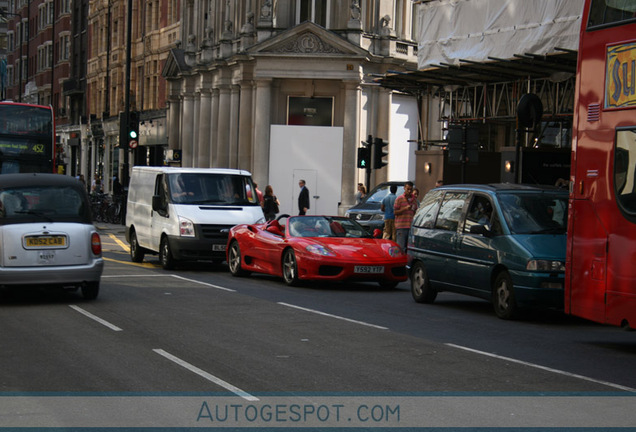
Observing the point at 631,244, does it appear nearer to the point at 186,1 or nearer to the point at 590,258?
the point at 590,258

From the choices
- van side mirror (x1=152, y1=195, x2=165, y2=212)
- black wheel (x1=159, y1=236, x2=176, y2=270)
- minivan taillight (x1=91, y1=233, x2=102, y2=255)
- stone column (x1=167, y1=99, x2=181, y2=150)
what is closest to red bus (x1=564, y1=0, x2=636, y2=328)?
minivan taillight (x1=91, y1=233, x2=102, y2=255)

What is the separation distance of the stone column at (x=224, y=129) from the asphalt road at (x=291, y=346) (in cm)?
3201

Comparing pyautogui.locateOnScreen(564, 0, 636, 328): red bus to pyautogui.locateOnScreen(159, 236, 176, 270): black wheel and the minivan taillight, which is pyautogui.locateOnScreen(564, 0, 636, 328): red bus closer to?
the minivan taillight

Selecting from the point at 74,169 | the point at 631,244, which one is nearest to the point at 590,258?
the point at 631,244

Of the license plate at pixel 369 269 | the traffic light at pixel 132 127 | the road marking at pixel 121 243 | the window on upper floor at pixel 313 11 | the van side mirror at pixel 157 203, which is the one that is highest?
the window on upper floor at pixel 313 11

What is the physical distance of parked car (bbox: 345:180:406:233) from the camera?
2805cm

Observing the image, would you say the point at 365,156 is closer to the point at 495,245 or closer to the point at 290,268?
the point at 290,268

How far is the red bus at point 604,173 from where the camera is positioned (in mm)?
10805

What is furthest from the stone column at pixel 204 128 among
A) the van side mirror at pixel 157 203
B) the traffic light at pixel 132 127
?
the van side mirror at pixel 157 203

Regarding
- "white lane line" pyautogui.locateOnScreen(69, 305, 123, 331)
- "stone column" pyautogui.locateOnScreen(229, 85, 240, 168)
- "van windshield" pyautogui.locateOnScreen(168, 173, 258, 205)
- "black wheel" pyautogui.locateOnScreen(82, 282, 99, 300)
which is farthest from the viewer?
"stone column" pyautogui.locateOnScreen(229, 85, 240, 168)

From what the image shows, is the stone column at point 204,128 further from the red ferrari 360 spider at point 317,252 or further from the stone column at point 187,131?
the red ferrari 360 spider at point 317,252

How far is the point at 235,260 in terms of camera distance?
20719 mm

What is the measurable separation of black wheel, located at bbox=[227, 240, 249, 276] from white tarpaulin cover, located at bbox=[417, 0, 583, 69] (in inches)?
366

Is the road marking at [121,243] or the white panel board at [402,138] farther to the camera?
the white panel board at [402,138]
